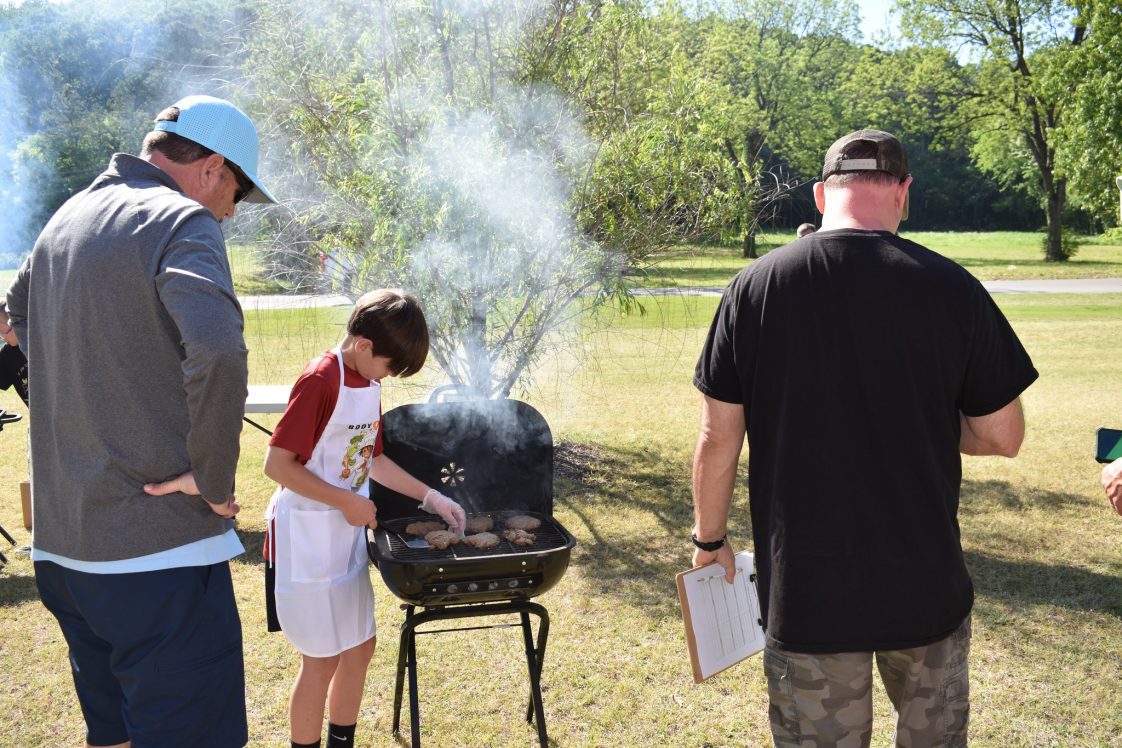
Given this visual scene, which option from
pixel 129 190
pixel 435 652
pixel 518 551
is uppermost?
pixel 129 190

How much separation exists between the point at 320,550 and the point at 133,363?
0.82m

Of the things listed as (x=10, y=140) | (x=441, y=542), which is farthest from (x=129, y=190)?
(x=10, y=140)

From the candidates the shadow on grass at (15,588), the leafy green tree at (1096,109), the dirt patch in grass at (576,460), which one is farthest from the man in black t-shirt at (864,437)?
the leafy green tree at (1096,109)

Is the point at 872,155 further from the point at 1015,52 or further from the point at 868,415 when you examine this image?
the point at 1015,52

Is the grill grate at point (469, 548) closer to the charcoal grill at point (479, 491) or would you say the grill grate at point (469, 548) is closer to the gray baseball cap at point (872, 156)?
the charcoal grill at point (479, 491)

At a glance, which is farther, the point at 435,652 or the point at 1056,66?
the point at 1056,66

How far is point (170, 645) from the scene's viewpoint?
6.00 ft

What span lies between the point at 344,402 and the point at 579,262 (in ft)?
10.2

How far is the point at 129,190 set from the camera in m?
1.80

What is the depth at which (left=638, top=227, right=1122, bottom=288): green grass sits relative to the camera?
560 centimetres

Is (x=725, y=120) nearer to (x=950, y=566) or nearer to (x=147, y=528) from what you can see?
(x=950, y=566)

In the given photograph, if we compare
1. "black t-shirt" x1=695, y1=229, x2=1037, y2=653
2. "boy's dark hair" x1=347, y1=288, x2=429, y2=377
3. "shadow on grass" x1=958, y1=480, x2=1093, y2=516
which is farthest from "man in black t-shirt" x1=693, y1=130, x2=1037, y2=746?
"shadow on grass" x1=958, y1=480, x2=1093, y2=516

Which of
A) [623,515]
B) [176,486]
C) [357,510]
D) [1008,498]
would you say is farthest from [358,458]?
[1008,498]

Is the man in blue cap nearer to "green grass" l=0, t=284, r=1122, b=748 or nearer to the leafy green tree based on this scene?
"green grass" l=0, t=284, r=1122, b=748
